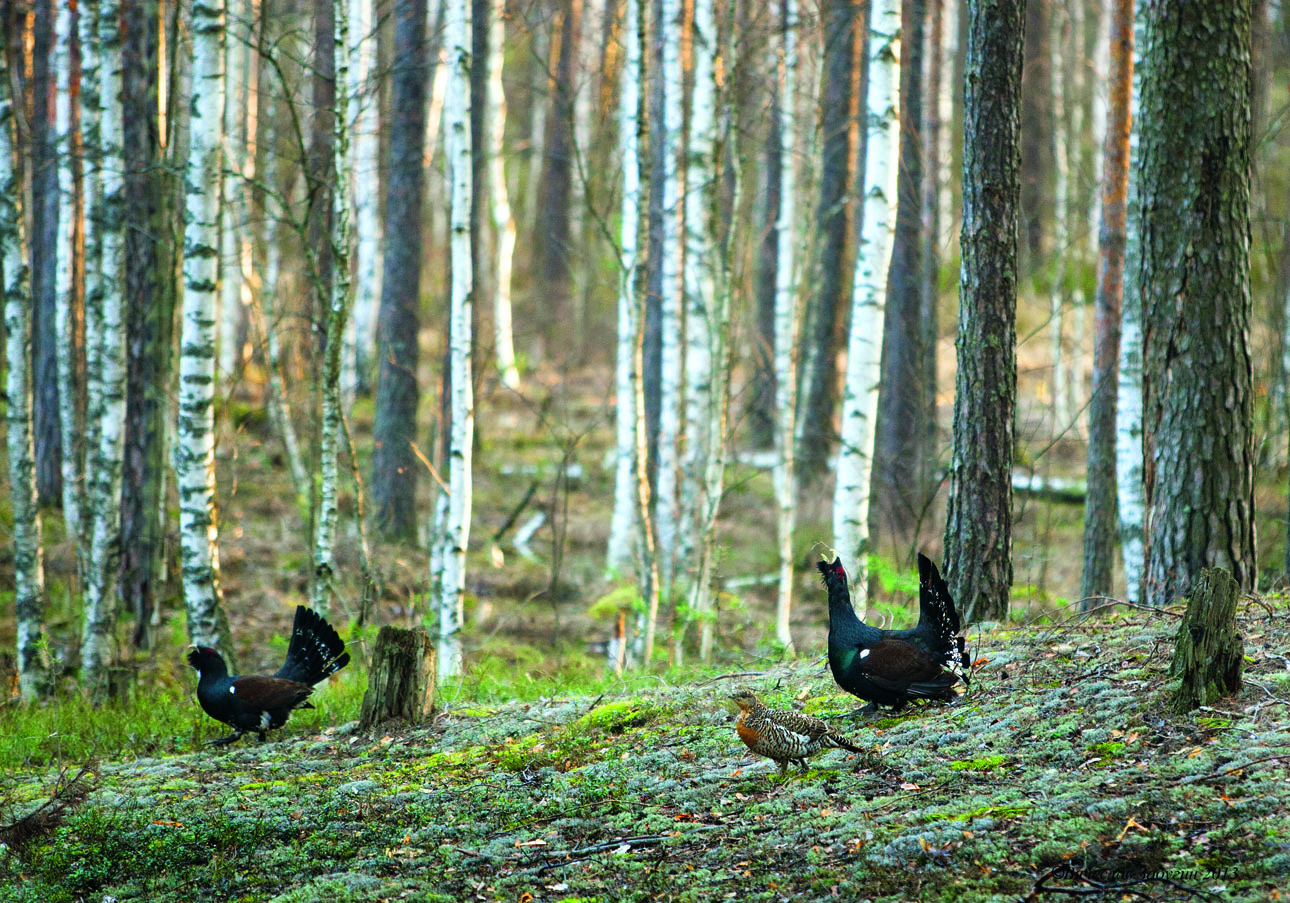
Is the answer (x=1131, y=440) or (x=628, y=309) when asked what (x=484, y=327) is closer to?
(x=628, y=309)

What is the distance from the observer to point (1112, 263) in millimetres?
11711

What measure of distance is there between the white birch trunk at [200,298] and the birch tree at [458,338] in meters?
2.02

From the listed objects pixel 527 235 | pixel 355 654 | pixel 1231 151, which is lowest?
pixel 355 654

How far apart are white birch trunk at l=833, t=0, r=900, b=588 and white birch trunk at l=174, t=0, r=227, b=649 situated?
18.0 feet

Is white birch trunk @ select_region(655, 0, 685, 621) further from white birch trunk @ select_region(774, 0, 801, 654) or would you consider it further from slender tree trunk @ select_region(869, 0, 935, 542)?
slender tree trunk @ select_region(869, 0, 935, 542)

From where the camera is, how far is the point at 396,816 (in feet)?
16.9

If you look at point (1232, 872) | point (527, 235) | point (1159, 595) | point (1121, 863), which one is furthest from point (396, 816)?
point (527, 235)

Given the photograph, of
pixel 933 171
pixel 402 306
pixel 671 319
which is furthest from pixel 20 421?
pixel 933 171

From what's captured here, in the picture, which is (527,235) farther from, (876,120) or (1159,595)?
(1159,595)

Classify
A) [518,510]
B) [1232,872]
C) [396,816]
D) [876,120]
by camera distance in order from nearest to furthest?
[1232,872] → [396,816] → [876,120] → [518,510]

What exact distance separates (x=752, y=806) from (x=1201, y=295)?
4641mm

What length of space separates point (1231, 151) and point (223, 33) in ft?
25.4

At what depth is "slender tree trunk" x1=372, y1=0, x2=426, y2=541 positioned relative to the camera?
15.8m

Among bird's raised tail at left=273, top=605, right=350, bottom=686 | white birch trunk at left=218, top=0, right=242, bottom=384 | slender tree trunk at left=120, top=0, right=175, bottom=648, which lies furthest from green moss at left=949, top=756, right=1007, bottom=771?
white birch trunk at left=218, top=0, right=242, bottom=384
